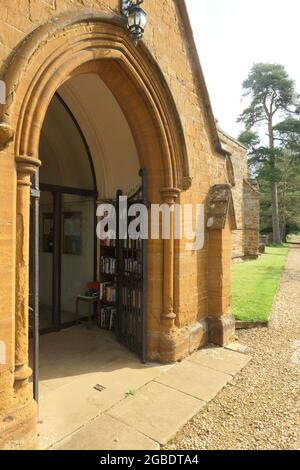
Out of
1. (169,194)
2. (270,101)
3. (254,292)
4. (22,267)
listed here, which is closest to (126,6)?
(169,194)

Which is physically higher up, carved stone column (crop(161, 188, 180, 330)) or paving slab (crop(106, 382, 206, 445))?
carved stone column (crop(161, 188, 180, 330))

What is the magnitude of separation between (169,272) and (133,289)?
69 centimetres

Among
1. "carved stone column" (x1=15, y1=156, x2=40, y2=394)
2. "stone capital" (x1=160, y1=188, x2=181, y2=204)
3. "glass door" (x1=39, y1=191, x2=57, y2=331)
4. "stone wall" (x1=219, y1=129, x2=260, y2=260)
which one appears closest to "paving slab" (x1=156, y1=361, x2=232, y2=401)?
"carved stone column" (x1=15, y1=156, x2=40, y2=394)

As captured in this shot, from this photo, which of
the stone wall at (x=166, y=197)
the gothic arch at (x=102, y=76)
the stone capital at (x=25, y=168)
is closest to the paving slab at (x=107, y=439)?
the stone wall at (x=166, y=197)

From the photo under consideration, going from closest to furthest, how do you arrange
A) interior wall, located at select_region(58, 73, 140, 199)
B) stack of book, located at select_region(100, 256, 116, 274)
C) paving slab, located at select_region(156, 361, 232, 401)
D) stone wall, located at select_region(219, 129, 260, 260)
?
1. paving slab, located at select_region(156, 361, 232, 401)
2. interior wall, located at select_region(58, 73, 140, 199)
3. stack of book, located at select_region(100, 256, 116, 274)
4. stone wall, located at select_region(219, 129, 260, 260)

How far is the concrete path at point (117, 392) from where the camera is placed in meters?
3.12

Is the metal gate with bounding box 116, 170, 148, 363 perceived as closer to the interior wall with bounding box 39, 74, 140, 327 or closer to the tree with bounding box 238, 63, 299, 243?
the interior wall with bounding box 39, 74, 140, 327

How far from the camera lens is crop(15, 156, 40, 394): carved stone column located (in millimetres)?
2898

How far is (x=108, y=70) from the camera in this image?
4.21 m

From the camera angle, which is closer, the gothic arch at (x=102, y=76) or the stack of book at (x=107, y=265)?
the gothic arch at (x=102, y=76)

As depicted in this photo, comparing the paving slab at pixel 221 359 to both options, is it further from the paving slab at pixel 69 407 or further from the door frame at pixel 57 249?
the door frame at pixel 57 249

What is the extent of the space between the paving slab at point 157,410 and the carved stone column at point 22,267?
3.84 feet

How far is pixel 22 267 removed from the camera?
9.65ft

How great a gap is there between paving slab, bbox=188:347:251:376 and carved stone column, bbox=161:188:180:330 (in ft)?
2.50
